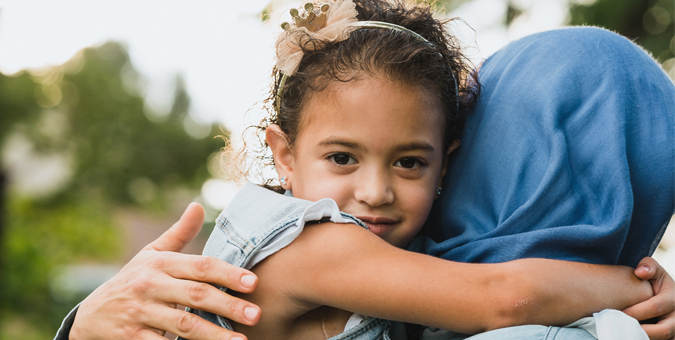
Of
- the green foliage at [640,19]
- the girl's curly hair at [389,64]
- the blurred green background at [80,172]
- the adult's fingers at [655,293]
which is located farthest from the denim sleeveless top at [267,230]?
the blurred green background at [80,172]

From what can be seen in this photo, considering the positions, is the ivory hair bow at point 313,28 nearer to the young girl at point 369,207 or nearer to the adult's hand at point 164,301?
the young girl at point 369,207

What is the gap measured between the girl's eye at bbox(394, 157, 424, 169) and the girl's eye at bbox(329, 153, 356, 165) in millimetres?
171

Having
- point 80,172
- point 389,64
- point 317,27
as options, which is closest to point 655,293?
point 389,64

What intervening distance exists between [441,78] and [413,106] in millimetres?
254

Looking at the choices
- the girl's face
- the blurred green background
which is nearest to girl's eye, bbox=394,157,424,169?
the girl's face

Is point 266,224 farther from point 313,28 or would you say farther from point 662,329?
point 662,329

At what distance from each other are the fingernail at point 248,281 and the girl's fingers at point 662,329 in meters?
1.03

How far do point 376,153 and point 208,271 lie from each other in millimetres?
632

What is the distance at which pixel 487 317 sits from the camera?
4.29 ft

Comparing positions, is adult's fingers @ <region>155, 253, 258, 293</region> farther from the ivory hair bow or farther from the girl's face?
the ivory hair bow

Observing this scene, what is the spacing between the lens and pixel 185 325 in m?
1.47

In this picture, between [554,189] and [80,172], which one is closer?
[554,189]

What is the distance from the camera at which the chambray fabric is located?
1454mm

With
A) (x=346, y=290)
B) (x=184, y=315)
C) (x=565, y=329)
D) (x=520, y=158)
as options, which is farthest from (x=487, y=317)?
(x=184, y=315)
